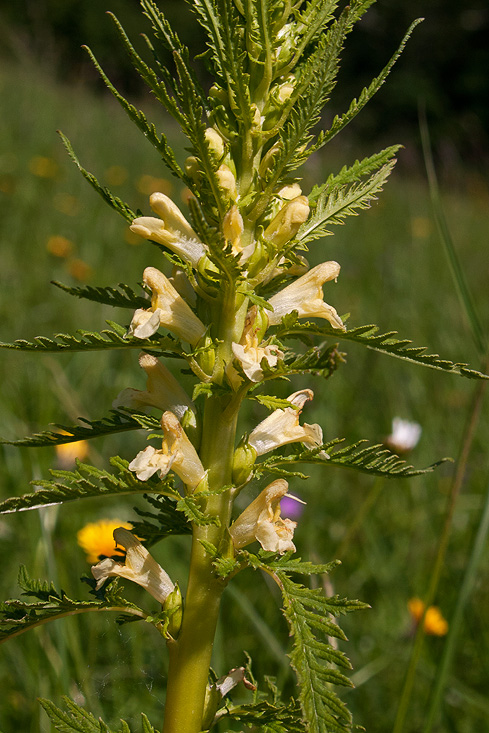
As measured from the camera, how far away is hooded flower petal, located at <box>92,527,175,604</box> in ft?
3.13

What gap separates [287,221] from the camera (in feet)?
3.14

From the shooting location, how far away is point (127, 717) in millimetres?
1563

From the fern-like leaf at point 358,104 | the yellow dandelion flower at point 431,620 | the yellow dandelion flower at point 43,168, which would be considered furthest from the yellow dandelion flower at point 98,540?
the yellow dandelion flower at point 43,168

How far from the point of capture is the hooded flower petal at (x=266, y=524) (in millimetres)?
914

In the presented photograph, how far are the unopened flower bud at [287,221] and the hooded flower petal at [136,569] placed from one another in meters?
0.48

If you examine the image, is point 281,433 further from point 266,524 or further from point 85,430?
point 85,430

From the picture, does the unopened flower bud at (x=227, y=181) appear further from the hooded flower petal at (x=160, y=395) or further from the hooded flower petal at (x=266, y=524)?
the hooded flower petal at (x=266, y=524)

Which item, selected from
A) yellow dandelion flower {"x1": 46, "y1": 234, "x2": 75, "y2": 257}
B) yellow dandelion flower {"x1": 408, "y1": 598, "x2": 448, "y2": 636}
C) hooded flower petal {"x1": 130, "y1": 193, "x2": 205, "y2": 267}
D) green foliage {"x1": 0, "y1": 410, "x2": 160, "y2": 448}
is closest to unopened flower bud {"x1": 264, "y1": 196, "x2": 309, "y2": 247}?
hooded flower petal {"x1": 130, "y1": 193, "x2": 205, "y2": 267}

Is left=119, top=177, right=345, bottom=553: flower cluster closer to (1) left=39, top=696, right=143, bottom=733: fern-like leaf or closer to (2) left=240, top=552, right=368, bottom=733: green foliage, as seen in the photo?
(2) left=240, top=552, right=368, bottom=733: green foliage

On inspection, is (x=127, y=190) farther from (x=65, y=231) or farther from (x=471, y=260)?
(x=471, y=260)

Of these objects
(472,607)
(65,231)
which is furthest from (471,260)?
(472,607)

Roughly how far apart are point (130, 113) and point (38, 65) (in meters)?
13.1

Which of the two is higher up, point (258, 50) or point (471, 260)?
point (258, 50)

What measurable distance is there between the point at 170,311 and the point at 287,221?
0.70 ft
